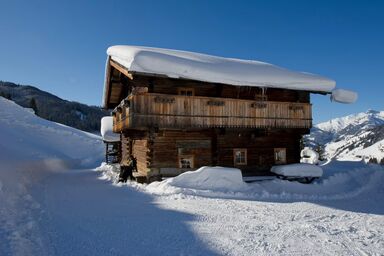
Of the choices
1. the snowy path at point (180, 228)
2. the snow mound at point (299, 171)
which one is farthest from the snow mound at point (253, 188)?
the snowy path at point (180, 228)

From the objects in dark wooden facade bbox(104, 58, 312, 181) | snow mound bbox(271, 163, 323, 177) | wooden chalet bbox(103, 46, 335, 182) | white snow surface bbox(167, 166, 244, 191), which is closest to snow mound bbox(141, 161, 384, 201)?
white snow surface bbox(167, 166, 244, 191)

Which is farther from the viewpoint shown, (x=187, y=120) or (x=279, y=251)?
(x=187, y=120)

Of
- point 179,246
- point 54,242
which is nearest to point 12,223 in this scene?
point 54,242

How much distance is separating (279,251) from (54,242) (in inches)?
191

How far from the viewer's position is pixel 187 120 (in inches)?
646

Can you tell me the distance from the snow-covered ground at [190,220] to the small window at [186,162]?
9.20ft

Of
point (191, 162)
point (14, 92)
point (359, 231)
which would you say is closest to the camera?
point (359, 231)

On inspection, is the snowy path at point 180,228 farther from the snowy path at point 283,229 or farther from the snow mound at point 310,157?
the snow mound at point 310,157

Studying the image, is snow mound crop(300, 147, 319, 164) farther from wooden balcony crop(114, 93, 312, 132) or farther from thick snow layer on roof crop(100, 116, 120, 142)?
thick snow layer on roof crop(100, 116, 120, 142)

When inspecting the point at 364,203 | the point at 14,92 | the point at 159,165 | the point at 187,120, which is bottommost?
the point at 364,203

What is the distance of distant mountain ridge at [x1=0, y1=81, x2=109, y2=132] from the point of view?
106 m

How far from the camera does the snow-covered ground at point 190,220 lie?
6.82 m

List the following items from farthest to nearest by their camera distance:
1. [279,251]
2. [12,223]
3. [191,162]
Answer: [191,162]
[12,223]
[279,251]

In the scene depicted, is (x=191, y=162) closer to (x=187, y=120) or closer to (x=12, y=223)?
(x=187, y=120)
